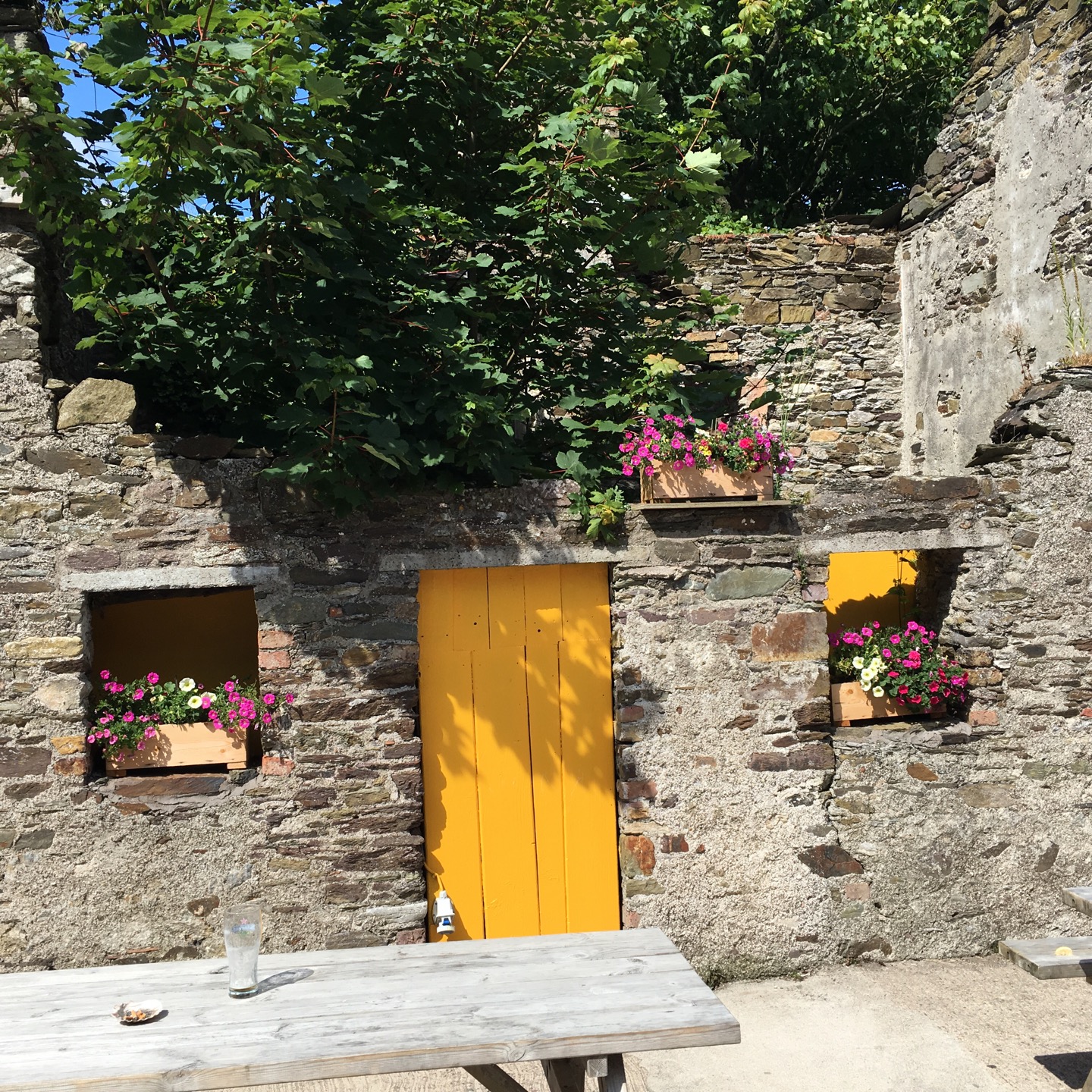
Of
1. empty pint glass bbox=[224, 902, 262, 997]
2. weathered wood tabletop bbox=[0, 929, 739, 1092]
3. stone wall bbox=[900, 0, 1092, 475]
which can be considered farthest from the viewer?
stone wall bbox=[900, 0, 1092, 475]

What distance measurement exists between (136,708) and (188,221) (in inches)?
86.0

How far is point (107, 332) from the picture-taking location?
14.4 feet

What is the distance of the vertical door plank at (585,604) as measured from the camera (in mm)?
4535

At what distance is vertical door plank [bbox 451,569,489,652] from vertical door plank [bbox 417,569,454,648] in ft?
0.08

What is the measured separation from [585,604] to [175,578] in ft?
5.80

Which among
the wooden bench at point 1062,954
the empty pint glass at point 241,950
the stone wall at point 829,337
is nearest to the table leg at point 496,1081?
the empty pint glass at point 241,950

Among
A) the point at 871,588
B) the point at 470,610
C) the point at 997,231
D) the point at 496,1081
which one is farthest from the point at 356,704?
the point at 997,231

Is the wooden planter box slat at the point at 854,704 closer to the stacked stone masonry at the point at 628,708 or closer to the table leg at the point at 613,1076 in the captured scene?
the stacked stone masonry at the point at 628,708

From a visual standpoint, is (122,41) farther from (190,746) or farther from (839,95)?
(839,95)

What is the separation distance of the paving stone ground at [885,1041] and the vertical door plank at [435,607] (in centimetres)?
173

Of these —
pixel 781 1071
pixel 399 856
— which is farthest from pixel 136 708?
pixel 781 1071

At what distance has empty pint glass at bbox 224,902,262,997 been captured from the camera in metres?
2.58

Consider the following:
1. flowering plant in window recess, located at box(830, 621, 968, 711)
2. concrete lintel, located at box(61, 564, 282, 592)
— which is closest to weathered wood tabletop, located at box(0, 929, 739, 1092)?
concrete lintel, located at box(61, 564, 282, 592)

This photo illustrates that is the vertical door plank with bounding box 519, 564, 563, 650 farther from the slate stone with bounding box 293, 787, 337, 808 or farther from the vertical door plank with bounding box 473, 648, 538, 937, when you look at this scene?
the slate stone with bounding box 293, 787, 337, 808
